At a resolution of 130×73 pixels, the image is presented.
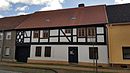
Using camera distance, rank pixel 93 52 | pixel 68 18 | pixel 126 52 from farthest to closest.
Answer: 1. pixel 68 18
2. pixel 93 52
3. pixel 126 52

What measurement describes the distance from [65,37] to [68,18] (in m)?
3.36

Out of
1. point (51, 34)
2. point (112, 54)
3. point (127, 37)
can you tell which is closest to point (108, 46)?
point (112, 54)

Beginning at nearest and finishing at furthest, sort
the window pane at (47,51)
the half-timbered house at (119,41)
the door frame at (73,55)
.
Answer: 1. the half-timbered house at (119,41)
2. the door frame at (73,55)
3. the window pane at (47,51)

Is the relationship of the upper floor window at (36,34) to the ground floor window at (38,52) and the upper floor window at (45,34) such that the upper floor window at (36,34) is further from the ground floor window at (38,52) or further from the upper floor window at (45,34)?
the ground floor window at (38,52)

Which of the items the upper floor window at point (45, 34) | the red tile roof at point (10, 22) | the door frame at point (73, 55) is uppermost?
the red tile roof at point (10, 22)

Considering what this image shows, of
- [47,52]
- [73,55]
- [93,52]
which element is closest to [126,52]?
[93,52]

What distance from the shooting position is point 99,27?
22.0m

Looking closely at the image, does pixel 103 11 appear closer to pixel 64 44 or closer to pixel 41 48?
pixel 64 44

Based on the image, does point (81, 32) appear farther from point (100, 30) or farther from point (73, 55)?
point (73, 55)

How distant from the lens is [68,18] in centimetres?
2567

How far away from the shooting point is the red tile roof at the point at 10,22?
29175mm

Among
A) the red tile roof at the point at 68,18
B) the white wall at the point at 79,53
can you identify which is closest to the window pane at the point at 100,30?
the red tile roof at the point at 68,18

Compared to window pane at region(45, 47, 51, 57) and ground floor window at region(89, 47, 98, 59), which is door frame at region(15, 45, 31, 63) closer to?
window pane at region(45, 47, 51, 57)

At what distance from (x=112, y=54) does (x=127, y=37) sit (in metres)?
2.53
